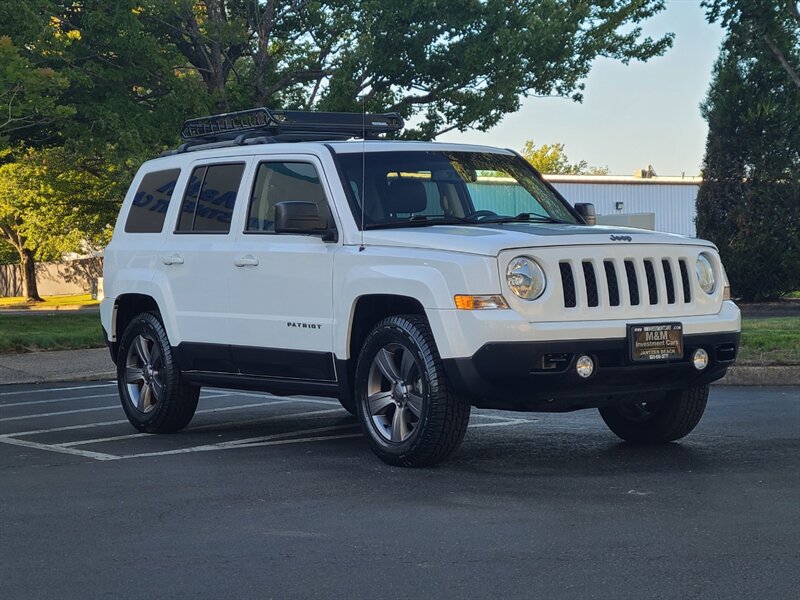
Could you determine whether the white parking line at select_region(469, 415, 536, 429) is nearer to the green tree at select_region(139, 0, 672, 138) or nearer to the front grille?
the front grille

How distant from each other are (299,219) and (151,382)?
2448mm

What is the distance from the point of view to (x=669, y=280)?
27.0ft

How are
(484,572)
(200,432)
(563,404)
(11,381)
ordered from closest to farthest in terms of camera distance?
(484,572), (563,404), (200,432), (11,381)

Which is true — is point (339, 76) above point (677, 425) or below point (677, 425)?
above

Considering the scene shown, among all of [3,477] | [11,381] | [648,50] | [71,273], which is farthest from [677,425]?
[71,273]

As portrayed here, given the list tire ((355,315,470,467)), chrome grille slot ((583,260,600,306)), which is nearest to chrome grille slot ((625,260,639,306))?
chrome grille slot ((583,260,600,306))

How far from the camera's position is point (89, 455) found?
9094mm

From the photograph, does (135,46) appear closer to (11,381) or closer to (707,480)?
(11,381)

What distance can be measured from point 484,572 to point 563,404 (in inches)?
109

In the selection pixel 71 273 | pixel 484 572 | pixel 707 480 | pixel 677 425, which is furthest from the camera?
pixel 71 273

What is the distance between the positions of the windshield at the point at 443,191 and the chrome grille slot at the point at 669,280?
1113mm

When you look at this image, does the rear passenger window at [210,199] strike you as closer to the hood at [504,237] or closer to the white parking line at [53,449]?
the hood at [504,237]

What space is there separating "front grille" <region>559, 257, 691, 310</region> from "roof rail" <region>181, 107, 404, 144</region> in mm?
2788

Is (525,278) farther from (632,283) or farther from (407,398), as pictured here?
(407,398)
